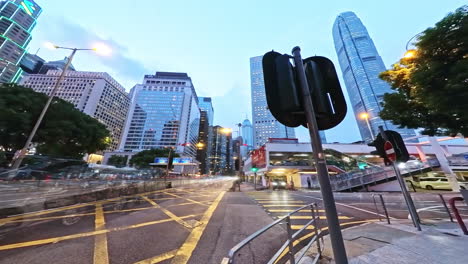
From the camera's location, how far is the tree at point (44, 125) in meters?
19.0

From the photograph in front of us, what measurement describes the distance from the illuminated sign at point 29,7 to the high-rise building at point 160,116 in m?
77.3

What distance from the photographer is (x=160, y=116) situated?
110688 mm

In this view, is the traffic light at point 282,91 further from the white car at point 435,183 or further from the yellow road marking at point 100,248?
the white car at point 435,183

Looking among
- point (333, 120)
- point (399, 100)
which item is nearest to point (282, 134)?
point (399, 100)

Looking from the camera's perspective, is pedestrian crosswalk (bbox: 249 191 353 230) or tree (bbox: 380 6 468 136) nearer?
tree (bbox: 380 6 468 136)

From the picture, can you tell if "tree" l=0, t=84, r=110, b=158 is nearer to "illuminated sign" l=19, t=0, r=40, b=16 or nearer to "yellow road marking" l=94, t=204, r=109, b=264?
"yellow road marking" l=94, t=204, r=109, b=264

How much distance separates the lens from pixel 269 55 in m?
2.37

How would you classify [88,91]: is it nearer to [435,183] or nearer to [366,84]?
[366,84]

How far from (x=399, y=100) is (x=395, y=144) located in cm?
349

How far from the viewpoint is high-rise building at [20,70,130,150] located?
9600cm

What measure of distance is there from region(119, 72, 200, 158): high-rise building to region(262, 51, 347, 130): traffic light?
10148 centimetres

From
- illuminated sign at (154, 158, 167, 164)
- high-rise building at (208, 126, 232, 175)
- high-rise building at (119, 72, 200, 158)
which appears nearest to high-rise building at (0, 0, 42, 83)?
high-rise building at (119, 72, 200, 158)

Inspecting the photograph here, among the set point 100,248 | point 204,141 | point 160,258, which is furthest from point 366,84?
point 204,141

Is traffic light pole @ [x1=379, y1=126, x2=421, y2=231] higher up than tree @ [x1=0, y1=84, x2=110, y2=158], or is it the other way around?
tree @ [x1=0, y1=84, x2=110, y2=158]
